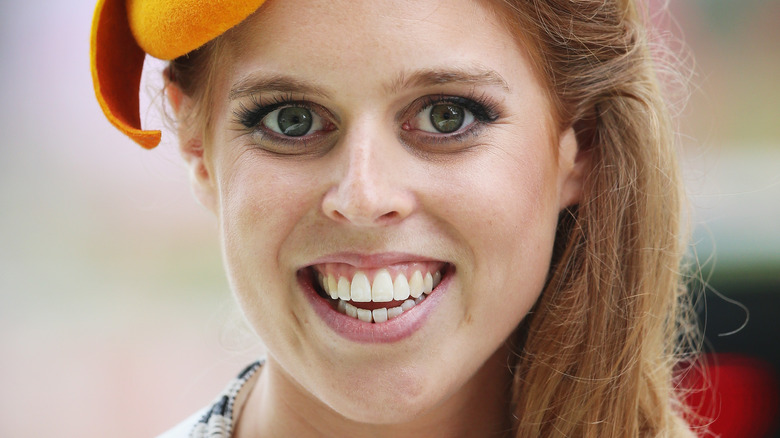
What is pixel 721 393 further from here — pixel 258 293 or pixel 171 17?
pixel 171 17

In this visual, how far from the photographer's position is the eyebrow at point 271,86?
1.45 m

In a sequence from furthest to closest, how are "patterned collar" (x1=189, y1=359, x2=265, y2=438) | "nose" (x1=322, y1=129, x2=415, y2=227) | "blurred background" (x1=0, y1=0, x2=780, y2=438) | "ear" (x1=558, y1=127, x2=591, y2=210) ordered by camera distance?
"blurred background" (x1=0, y1=0, x2=780, y2=438), "patterned collar" (x1=189, y1=359, x2=265, y2=438), "ear" (x1=558, y1=127, x2=591, y2=210), "nose" (x1=322, y1=129, x2=415, y2=227)

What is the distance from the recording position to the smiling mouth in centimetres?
150

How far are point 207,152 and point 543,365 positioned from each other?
0.83 m

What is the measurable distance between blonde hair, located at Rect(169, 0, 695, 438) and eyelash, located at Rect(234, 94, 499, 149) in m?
0.17

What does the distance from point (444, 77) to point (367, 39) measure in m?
0.15

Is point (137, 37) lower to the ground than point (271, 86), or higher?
higher

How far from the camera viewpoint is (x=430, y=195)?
4.78 feet

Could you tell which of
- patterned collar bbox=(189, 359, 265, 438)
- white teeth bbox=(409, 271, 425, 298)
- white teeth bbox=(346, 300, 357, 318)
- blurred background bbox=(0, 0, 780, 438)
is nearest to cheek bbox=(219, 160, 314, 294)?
white teeth bbox=(346, 300, 357, 318)

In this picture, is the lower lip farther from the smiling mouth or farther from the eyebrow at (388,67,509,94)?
the eyebrow at (388,67,509,94)

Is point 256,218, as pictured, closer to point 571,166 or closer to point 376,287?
point 376,287

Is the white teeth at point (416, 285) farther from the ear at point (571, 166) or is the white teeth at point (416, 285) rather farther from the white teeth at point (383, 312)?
the ear at point (571, 166)

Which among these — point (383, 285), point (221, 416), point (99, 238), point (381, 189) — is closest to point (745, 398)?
point (221, 416)

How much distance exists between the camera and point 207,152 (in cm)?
171
